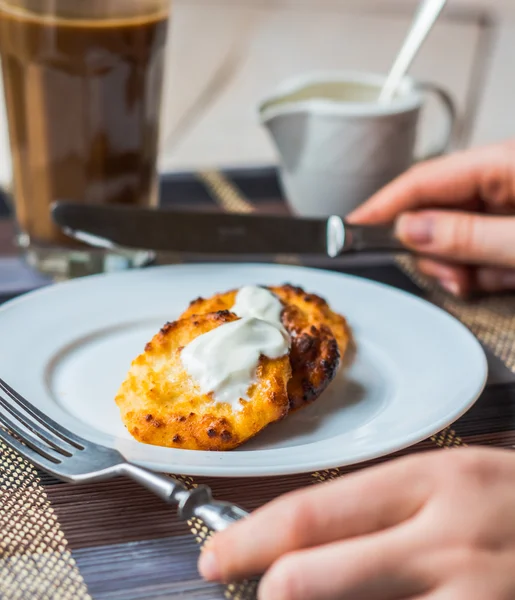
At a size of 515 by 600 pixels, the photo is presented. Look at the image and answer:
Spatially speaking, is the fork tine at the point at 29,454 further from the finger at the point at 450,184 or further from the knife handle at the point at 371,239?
the finger at the point at 450,184

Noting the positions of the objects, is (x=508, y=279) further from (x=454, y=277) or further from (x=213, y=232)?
(x=213, y=232)

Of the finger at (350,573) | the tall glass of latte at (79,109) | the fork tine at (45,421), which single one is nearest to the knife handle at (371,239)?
the tall glass of latte at (79,109)

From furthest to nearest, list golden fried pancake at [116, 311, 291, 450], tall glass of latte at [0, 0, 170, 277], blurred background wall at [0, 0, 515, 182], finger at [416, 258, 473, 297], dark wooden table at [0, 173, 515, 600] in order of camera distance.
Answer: blurred background wall at [0, 0, 515, 182]
finger at [416, 258, 473, 297]
tall glass of latte at [0, 0, 170, 277]
golden fried pancake at [116, 311, 291, 450]
dark wooden table at [0, 173, 515, 600]

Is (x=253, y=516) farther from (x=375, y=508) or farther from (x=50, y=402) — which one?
(x=50, y=402)

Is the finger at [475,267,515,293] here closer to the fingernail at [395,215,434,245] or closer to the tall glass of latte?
the fingernail at [395,215,434,245]

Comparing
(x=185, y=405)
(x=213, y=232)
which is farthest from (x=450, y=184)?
(x=185, y=405)

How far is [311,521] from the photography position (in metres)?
0.54

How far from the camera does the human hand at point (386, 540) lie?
517mm

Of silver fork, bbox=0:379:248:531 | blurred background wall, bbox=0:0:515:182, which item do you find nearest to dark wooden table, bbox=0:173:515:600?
silver fork, bbox=0:379:248:531

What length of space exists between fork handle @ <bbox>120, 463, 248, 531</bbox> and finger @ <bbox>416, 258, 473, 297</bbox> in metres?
0.68

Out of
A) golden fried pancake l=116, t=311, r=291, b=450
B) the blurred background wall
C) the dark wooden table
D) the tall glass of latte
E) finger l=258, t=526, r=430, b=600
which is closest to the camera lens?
finger l=258, t=526, r=430, b=600

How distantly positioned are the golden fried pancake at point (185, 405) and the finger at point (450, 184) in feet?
1.66

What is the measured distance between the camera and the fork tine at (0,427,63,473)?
0.67 metres

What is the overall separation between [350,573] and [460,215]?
2.35 feet
